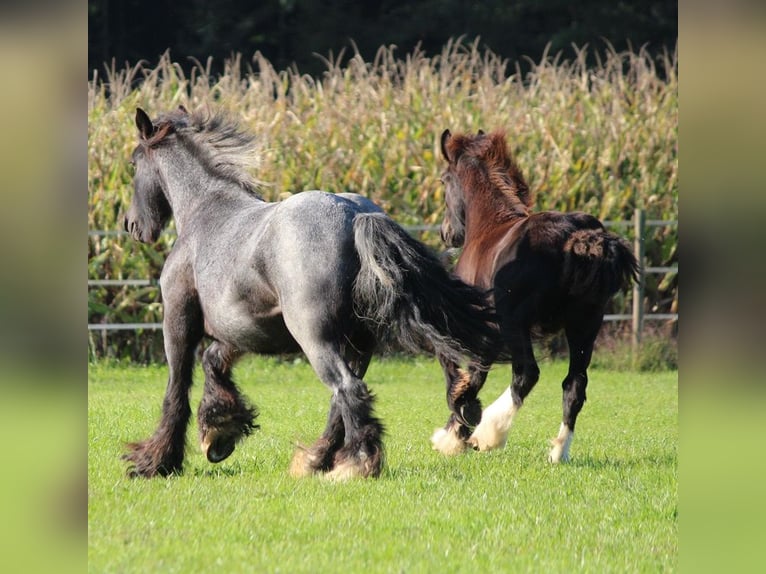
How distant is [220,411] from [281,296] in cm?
127

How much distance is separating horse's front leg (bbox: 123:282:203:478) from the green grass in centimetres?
16

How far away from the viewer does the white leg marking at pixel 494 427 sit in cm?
759

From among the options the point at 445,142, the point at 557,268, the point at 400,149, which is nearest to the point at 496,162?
the point at 445,142

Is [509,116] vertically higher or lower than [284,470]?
higher

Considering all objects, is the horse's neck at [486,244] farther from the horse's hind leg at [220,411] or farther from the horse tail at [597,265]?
the horse's hind leg at [220,411]

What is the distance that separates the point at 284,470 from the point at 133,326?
782 centimetres

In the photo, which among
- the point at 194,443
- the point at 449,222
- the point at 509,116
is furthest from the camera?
the point at 509,116

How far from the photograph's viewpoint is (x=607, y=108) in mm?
16688

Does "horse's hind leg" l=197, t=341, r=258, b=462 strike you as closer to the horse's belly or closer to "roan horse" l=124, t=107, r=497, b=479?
"roan horse" l=124, t=107, r=497, b=479

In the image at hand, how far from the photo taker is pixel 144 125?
23.6ft

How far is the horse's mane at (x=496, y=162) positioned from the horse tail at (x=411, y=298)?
8.54 ft

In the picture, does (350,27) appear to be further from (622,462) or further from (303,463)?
(303,463)
